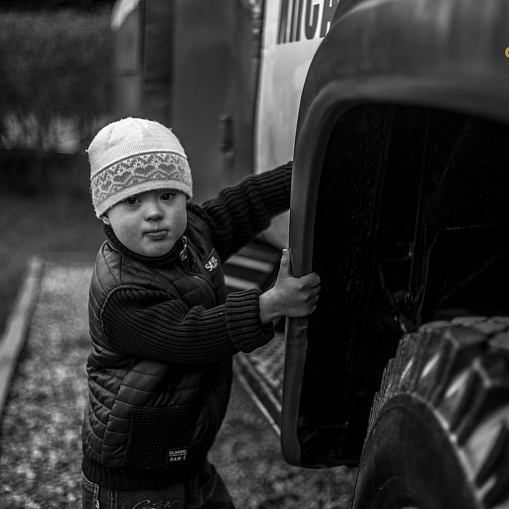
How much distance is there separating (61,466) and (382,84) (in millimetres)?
2037

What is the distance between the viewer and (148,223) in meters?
1.55

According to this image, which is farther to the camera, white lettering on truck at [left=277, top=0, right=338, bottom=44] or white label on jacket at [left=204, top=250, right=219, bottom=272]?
white label on jacket at [left=204, top=250, right=219, bottom=272]

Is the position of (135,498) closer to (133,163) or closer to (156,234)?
(156,234)

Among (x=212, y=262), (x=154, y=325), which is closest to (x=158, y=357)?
(x=154, y=325)

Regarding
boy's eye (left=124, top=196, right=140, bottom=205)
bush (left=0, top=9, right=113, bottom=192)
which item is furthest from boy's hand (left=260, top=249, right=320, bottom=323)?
bush (left=0, top=9, right=113, bottom=192)

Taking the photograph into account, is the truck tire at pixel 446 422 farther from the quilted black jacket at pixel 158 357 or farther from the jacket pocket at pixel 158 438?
the jacket pocket at pixel 158 438

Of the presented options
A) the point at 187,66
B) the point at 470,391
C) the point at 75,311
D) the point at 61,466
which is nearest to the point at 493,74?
the point at 470,391

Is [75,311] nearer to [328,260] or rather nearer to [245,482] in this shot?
[245,482]

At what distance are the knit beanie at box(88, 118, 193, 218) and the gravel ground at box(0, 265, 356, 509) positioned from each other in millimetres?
1111

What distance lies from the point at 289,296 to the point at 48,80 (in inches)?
269

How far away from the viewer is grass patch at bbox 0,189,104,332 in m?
4.93

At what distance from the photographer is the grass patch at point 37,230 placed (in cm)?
493

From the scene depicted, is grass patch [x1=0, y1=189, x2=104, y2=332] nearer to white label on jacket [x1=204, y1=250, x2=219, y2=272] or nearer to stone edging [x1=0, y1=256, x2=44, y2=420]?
stone edging [x1=0, y1=256, x2=44, y2=420]

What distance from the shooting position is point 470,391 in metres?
0.82
